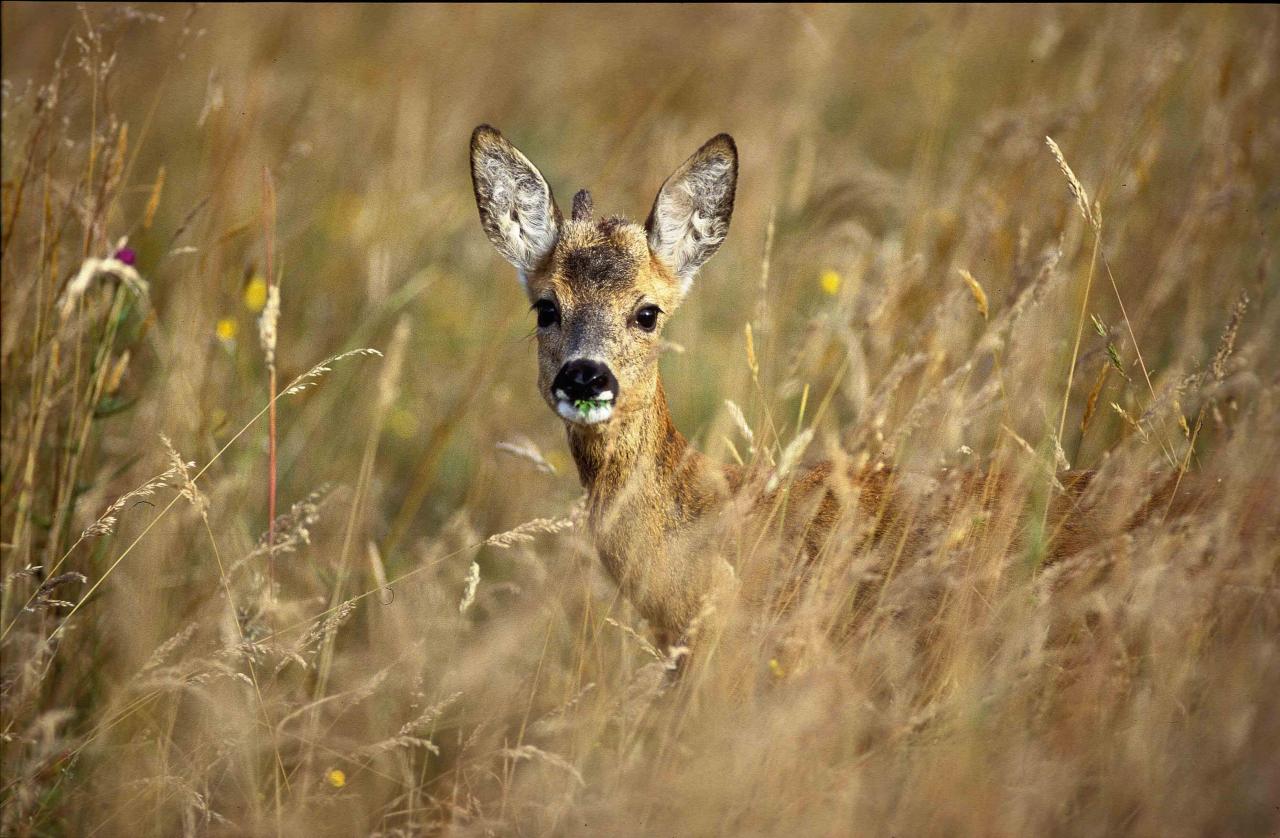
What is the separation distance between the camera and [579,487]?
17.6 ft

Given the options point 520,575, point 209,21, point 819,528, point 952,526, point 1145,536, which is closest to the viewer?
point 952,526

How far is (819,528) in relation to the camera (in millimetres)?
3883

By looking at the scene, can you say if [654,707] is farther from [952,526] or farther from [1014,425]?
[1014,425]

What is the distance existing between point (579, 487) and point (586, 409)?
61.0 inches

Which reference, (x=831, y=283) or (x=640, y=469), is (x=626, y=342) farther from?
(x=831, y=283)

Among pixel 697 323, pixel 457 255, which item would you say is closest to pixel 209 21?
pixel 457 255

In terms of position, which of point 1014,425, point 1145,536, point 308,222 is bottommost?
point 1145,536

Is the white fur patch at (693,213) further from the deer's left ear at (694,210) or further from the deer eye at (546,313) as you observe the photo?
the deer eye at (546,313)

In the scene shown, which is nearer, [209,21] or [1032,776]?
[1032,776]

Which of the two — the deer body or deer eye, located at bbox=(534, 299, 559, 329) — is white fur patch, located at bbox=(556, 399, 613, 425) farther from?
deer eye, located at bbox=(534, 299, 559, 329)

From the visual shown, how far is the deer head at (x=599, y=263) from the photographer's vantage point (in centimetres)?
404

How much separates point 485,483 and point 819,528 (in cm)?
192

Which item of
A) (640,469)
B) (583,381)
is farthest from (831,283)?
(583,381)

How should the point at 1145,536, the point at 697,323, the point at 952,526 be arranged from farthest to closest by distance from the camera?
1. the point at 697,323
2. the point at 1145,536
3. the point at 952,526
